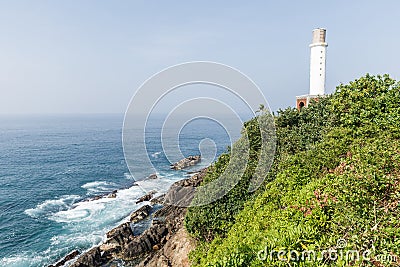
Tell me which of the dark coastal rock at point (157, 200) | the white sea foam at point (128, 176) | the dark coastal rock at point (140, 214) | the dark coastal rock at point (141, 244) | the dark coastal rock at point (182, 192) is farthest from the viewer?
the white sea foam at point (128, 176)

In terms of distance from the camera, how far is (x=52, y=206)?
88.5 feet

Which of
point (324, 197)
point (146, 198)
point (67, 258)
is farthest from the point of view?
point (146, 198)

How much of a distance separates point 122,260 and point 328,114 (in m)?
16.8

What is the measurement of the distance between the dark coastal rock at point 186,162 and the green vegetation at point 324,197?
26935 millimetres

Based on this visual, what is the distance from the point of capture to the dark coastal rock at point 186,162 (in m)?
42.4

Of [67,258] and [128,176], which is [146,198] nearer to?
[128,176]

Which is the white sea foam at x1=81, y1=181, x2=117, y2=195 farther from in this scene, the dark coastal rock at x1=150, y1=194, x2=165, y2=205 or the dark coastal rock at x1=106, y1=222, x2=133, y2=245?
the dark coastal rock at x1=106, y1=222, x2=133, y2=245

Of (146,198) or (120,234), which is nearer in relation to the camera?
(120,234)

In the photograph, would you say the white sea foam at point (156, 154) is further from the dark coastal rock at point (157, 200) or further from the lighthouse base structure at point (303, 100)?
the lighthouse base structure at point (303, 100)

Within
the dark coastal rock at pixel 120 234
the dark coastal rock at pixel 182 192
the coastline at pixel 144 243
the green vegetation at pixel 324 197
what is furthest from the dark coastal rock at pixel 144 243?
the green vegetation at pixel 324 197

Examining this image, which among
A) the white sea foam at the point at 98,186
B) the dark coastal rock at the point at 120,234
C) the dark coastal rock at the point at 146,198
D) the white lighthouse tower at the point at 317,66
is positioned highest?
the white lighthouse tower at the point at 317,66

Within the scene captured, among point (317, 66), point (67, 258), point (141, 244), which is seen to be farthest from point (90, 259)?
point (317, 66)

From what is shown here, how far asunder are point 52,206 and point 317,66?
29.6 metres

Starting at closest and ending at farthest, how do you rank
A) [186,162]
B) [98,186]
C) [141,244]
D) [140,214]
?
[141,244]
[140,214]
[98,186]
[186,162]
